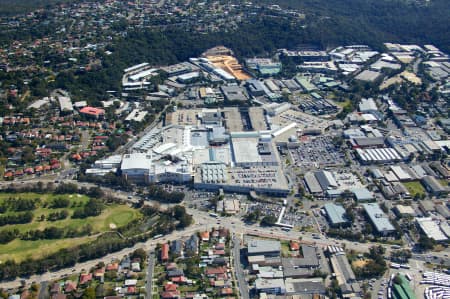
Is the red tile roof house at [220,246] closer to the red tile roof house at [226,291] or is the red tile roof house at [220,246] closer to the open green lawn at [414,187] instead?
the red tile roof house at [226,291]

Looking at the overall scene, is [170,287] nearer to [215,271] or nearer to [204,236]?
[215,271]

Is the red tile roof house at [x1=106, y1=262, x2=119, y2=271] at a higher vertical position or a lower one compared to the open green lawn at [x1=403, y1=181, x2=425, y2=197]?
lower

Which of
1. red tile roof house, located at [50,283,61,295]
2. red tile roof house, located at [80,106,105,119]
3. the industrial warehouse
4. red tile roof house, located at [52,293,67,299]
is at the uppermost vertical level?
red tile roof house, located at [80,106,105,119]

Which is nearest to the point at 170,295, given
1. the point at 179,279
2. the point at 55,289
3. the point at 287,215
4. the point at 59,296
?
the point at 179,279

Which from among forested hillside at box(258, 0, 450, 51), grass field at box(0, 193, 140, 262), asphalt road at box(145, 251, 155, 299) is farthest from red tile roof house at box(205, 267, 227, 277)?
forested hillside at box(258, 0, 450, 51)

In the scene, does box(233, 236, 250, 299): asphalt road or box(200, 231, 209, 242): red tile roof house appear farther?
box(200, 231, 209, 242): red tile roof house

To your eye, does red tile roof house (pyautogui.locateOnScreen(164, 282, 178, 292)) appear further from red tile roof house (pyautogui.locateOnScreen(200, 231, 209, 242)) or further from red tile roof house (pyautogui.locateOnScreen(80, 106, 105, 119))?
red tile roof house (pyautogui.locateOnScreen(80, 106, 105, 119))

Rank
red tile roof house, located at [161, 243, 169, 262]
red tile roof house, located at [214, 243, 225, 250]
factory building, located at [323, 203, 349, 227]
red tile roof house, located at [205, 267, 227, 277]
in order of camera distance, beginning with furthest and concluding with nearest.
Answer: factory building, located at [323, 203, 349, 227]
red tile roof house, located at [214, 243, 225, 250]
red tile roof house, located at [161, 243, 169, 262]
red tile roof house, located at [205, 267, 227, 277]

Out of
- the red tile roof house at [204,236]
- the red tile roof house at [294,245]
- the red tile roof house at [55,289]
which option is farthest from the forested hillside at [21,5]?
the red tile roof house at [294,245]
